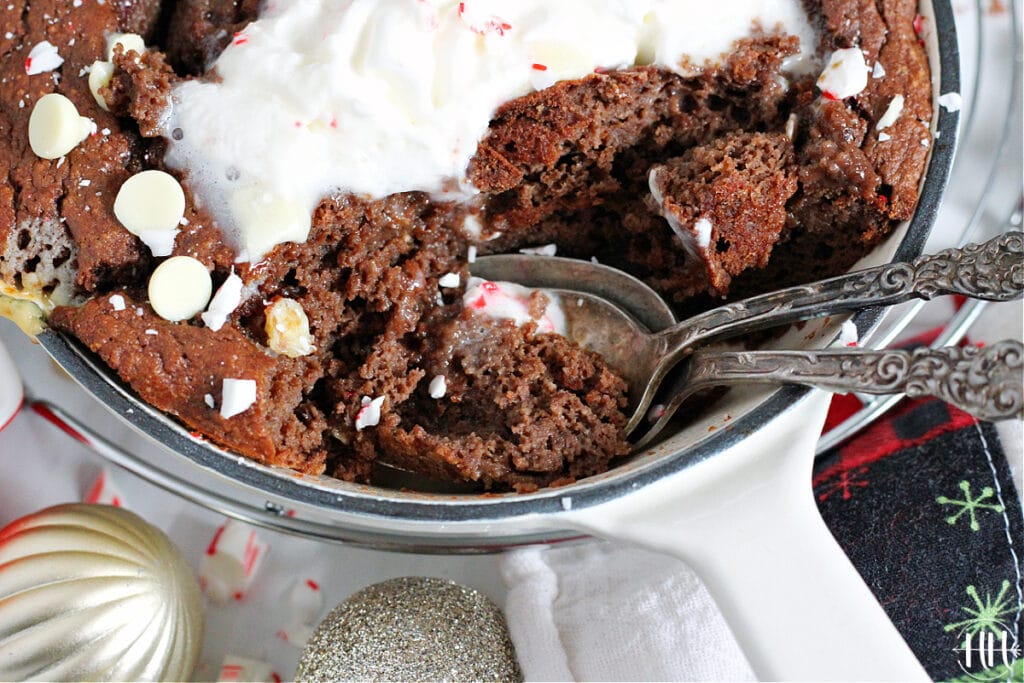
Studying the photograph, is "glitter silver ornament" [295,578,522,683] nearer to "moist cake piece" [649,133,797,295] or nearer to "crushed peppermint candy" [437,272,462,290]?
"crushed peppermint candy" [437,272,462,290]

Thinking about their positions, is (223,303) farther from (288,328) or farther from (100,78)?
(100,78)

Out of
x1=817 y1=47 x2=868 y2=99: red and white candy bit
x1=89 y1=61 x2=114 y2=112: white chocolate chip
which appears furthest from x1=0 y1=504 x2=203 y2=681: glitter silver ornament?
x1=817 y1=47 x2=868 y2=99: red and white candy bit

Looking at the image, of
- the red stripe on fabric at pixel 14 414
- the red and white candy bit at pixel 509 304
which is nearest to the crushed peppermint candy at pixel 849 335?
the red and white candy bit at pixel 509 304

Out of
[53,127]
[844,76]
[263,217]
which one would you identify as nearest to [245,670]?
[263,217]

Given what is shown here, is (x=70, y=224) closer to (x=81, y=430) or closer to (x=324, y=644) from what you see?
(x=81, y=430)

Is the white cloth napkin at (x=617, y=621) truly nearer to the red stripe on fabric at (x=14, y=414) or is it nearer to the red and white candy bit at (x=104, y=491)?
the red and white candy bit at (x=104, y=491)

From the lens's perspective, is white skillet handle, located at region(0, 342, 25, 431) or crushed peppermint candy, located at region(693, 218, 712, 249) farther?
white skillet handle, located at region(0, 342, 25, 431)
